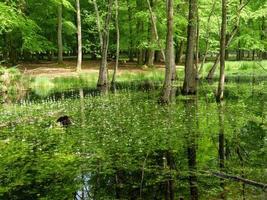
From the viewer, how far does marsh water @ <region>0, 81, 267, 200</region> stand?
33.0 ft

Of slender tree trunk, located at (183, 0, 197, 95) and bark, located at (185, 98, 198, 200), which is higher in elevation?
slender tree trunk, located at (183, 0, 197, 95)

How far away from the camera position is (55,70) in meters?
46.5

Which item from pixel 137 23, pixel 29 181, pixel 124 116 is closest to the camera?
pixel 29 181

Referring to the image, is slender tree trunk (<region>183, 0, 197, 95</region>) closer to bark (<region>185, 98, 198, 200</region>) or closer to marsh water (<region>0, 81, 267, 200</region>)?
bark (<region>185, 98, 198, 200</region>)

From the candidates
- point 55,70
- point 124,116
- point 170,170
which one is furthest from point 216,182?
point 55,70

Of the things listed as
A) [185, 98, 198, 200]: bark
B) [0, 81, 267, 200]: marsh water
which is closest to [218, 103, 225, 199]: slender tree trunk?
[0, 81, 267, 200]: marsh water

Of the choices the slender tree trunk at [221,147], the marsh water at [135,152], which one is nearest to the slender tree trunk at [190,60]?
the marsh water at [135,152]

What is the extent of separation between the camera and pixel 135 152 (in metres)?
13.3

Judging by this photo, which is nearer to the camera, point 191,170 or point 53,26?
point 191,170

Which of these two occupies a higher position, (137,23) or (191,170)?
(137,23)

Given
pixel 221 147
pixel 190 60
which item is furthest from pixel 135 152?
pixel 190 60

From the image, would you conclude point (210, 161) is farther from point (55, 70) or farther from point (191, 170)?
point (55, 70)

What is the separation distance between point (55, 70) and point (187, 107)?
87.2 feet

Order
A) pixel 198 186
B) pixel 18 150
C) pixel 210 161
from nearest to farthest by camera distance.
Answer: pixel 198 186
pixel 210 161
pixel 18 150
